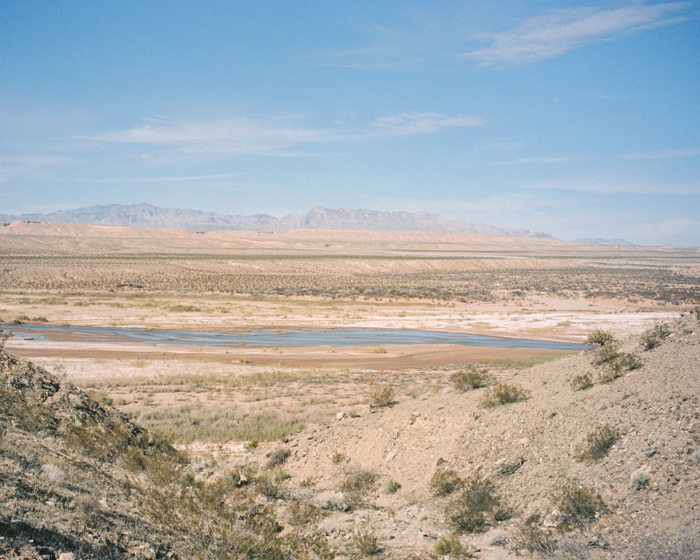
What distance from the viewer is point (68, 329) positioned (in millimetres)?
35062

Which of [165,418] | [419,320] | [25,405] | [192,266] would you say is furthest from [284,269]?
[25,405]

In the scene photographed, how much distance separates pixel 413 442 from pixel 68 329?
107ft

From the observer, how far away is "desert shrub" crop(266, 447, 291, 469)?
37.4ft

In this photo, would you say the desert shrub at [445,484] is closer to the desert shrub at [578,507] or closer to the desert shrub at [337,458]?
the desert shrub at [578,507]

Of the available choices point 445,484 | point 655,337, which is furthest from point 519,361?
point 445,484

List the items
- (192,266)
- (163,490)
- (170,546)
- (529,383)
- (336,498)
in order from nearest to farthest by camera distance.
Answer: (170,546) → (163,490) → (336,498) → (529,383) → (192,266)

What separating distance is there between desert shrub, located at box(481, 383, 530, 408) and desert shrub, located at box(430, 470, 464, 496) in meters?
2.76

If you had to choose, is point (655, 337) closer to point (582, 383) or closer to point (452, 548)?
point (582, 383)

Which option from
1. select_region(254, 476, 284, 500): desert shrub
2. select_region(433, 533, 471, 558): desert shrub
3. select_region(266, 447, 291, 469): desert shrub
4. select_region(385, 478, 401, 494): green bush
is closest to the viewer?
select_region(433, 533, 471, 558): desert shrub

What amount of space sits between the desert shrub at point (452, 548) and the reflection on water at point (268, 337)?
2536cm

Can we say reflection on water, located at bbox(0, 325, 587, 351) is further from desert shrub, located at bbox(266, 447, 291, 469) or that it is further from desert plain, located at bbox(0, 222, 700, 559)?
desert shrub, located at bbox(266, 447, 291, 469)

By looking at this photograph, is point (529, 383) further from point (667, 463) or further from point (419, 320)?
point (419, 320)

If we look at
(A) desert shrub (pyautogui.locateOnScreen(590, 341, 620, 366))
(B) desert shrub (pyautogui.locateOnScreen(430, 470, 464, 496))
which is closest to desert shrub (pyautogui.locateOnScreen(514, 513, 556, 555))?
(B) desert shrub (pyautogui.locateOnScreen(430, 470, 464, 496))

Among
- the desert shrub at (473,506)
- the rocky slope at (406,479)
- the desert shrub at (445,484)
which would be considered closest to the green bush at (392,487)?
the rocky slope at (406,479)
